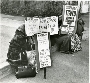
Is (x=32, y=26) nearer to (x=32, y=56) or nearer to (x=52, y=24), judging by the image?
(x=52, y=24)

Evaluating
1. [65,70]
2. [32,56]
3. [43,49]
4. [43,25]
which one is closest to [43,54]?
[43,49]

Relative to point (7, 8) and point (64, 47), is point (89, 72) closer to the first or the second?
point (64, 47)

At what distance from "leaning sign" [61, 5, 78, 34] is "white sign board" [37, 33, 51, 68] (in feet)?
2.63

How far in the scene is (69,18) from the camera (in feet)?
18.2

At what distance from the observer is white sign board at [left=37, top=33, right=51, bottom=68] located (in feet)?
16.7

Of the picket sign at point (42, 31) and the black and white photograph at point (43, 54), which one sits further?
the black and white photograph at point (43, 54)

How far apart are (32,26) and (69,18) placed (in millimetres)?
1232

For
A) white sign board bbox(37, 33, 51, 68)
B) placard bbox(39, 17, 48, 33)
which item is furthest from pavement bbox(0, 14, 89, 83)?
placard bbox(39, 17, 48, 33)

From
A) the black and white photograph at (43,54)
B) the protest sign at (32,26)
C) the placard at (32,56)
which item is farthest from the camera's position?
the placard at (32,56)

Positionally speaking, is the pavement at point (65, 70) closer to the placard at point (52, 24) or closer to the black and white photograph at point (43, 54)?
the black and white photograph at point (43, 54)

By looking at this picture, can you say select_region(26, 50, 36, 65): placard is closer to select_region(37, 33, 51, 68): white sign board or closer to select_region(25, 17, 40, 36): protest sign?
select_region(37, 33, 51, 68): white sign board

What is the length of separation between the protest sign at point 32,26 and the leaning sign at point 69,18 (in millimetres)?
972

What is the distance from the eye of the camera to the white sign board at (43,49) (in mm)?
5102

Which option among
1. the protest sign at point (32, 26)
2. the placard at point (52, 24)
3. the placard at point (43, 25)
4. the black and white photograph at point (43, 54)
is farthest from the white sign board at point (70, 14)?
the protest sign at point (32, 26)
